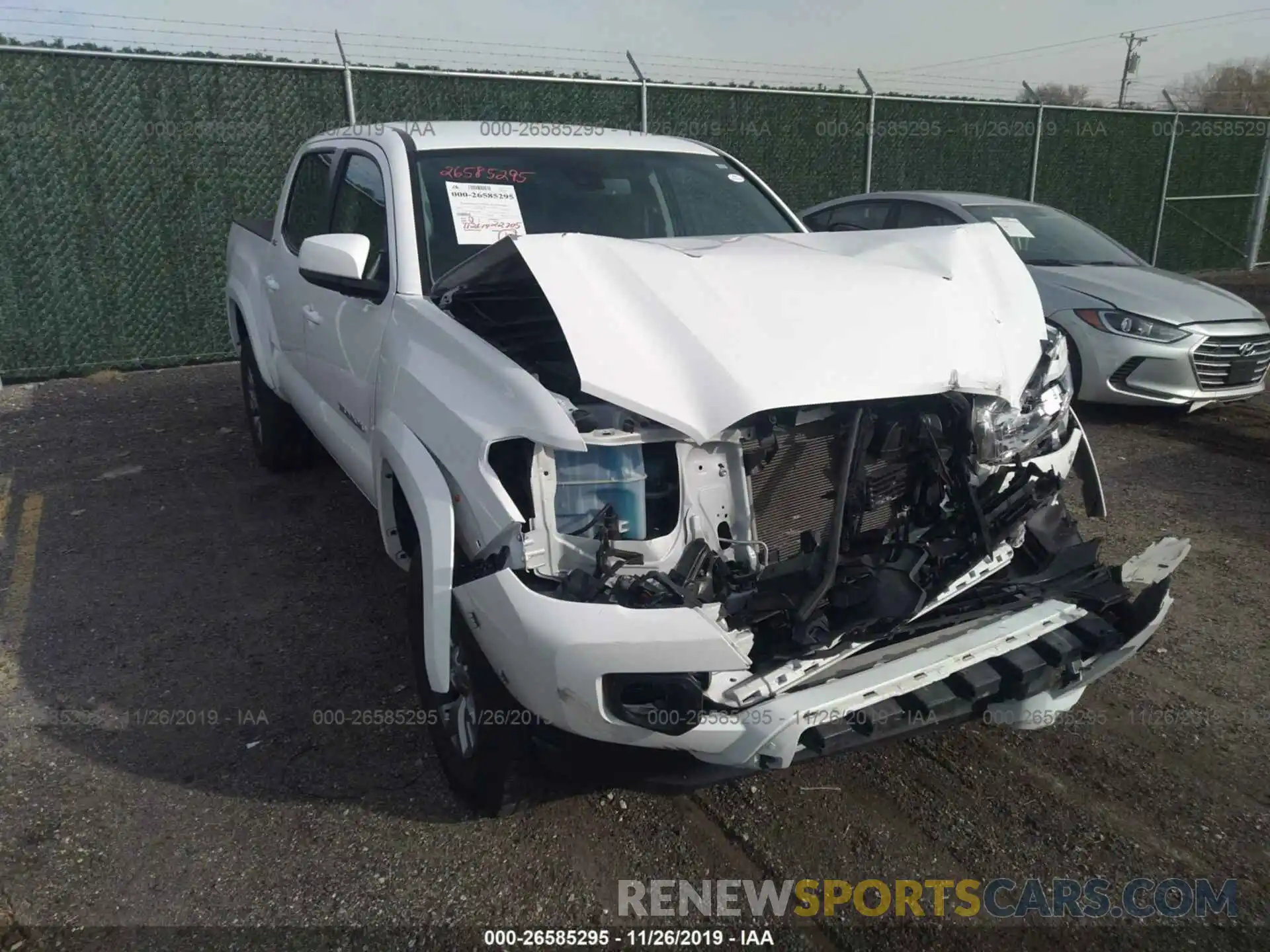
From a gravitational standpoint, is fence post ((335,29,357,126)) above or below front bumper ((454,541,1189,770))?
above

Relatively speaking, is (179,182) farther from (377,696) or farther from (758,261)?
(758,261)

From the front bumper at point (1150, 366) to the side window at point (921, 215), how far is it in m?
1.33

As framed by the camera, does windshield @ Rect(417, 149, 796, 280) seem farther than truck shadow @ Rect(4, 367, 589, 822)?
Yes

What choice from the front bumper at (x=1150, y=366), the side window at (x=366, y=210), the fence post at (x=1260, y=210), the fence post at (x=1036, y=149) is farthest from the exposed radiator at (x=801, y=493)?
the fence post at (x=1260, y=210)

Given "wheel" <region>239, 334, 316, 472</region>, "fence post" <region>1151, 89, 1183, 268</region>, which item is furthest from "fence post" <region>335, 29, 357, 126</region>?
"fence post" <region>1151, 89, 1183, 268</region>

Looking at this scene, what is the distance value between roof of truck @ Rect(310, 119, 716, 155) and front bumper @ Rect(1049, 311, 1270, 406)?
353 cm

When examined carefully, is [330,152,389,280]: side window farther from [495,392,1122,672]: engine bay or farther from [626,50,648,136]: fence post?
[626,50,648,136]: fence post

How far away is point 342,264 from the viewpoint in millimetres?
3125

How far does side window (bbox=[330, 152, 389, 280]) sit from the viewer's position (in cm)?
336

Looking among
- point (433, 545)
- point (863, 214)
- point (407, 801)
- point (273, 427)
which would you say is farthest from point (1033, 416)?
point (863, 214)

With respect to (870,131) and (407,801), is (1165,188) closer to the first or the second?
(870,131)

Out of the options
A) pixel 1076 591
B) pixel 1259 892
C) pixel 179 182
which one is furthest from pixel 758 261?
pixel 179 182

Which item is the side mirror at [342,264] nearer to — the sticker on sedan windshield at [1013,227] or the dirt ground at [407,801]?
the dirt ground at [407,801]
